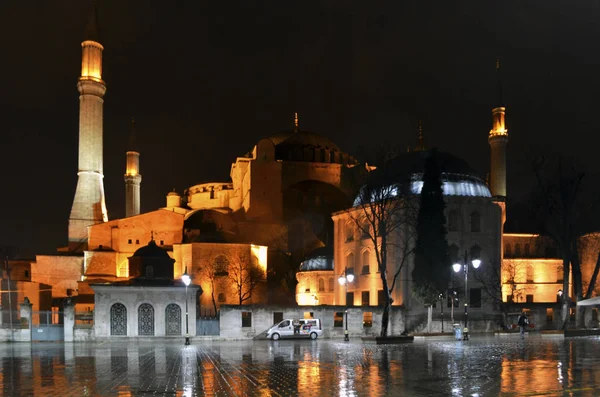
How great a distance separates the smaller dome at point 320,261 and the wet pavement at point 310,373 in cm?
3353

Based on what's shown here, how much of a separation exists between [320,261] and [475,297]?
53.2 feet

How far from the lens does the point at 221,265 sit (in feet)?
202

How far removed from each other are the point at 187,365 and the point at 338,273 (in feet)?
109

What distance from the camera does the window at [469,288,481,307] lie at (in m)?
45.2

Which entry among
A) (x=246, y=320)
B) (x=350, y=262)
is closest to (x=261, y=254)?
(x=350, y=262)

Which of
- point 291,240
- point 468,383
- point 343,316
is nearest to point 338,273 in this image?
point 343,316

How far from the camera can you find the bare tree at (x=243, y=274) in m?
60.8

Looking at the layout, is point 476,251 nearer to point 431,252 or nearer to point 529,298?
point 431,252

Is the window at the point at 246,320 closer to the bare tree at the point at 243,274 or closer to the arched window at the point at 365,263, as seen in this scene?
the arched window at the point at 365,263

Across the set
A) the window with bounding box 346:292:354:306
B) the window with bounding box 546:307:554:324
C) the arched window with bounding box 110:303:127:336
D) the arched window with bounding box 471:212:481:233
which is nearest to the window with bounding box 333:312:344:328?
the arched window with bounding box 110:303:127:336

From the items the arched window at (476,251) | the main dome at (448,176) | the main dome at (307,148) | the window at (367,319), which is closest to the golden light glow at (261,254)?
the main dome at (448,176)

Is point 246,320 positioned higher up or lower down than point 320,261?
lower down

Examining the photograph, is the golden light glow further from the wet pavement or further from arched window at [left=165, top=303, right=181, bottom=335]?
the wet pavement

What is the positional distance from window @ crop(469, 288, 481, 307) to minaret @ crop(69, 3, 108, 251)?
39.5 m
